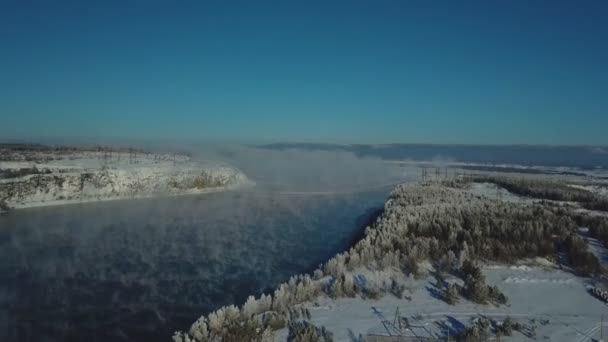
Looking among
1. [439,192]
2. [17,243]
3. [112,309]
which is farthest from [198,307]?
[439,192]

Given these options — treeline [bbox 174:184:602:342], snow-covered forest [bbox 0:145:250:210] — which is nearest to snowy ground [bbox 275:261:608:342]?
→ treeline [bbox 174:184:602:342]

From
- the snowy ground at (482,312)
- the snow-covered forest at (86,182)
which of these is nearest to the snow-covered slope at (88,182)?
the snow-covered forest at (86,182)

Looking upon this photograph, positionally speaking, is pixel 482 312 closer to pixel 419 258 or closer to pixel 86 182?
pixel 419 258

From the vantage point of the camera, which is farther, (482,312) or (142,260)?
(142,260)

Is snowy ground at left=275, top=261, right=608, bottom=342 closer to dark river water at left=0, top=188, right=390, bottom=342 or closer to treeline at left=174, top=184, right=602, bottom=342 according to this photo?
treeline at left=174, top=184, right=602, bottom=342

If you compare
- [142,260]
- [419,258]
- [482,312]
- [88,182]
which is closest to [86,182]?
[88,182]

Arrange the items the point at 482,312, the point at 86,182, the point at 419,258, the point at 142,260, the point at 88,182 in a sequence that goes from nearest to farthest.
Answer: the point at 482,312, the point at 419,258, the point at 142,260, the point at 86,182, the point at 88,182

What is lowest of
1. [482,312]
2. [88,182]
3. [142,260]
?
[142,260]
